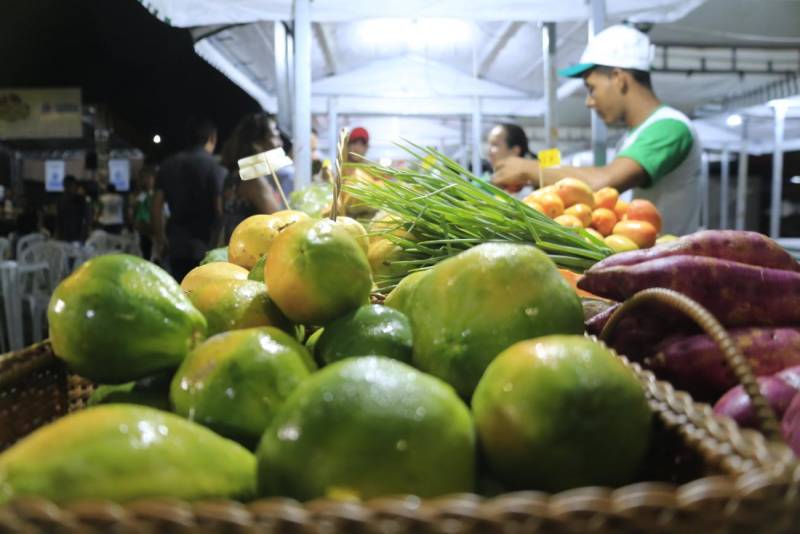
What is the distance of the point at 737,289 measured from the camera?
93 centimetres

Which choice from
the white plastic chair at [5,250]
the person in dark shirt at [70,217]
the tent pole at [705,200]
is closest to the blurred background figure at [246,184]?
the white plastic chair at [5,250]

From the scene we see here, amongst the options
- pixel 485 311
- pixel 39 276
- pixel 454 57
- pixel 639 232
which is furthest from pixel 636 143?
pixel 39 276

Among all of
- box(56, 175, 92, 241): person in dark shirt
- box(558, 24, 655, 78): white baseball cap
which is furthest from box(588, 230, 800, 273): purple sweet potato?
box(56, 175, 92, 241): person in dark shirt

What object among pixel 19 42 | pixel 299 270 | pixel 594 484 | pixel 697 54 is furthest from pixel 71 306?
pixel 19 42

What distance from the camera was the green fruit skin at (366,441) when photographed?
1.75 ft

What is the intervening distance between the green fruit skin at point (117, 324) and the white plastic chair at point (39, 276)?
575 centimetres

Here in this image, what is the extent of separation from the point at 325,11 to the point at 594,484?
3.07 meters

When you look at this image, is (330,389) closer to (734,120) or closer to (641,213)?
(641,213)

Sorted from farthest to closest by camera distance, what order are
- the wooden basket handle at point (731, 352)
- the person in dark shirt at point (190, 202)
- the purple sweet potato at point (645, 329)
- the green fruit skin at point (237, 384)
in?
1. the person in dark shirt at point (190, 202)
2. the purple sweet potato at point (645, 329)
3. the green fruit skin at point (237, 384)
4. the wooden basket handle at point (731, 352)

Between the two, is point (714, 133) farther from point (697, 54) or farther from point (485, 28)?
point (485, 28)

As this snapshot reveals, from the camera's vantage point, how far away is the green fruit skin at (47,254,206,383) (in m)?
0.74

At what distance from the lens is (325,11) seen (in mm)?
3221

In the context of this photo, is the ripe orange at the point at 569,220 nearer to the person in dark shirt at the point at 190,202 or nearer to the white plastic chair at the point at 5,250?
the person in dark shirt at the point at 190,202

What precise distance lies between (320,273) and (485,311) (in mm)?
229
